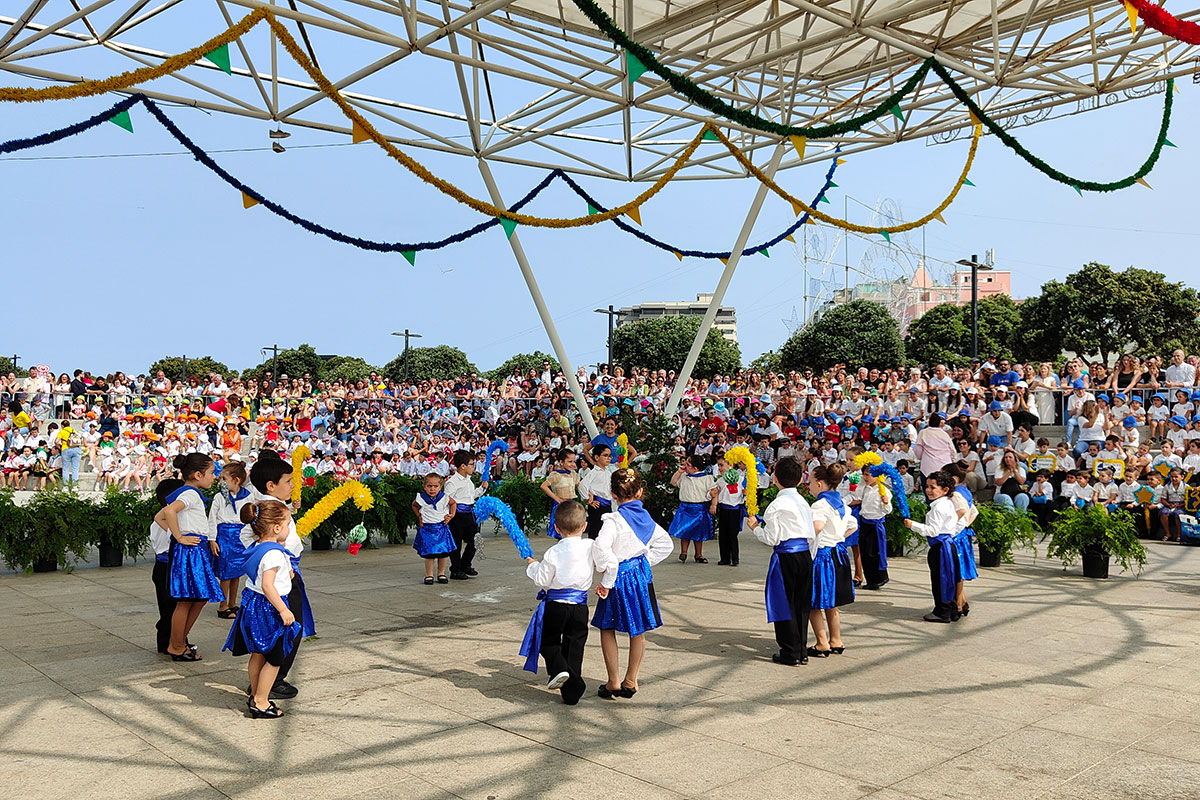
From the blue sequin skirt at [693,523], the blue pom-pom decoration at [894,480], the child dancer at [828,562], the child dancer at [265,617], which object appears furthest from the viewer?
the blue sequin skirt at [693,523]

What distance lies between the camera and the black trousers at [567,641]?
17.6ft

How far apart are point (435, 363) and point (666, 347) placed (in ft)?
67.5

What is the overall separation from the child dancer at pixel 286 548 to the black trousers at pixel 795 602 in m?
3.07

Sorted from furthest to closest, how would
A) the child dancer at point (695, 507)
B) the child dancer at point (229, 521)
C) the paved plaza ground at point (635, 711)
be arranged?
the child dancer at point (695, 507), the child dancer at point (229, 521), the paved plaza ground at point (635, 711)

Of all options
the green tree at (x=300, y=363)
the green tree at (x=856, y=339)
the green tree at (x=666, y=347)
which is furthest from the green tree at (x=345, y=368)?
the green tree at (x=856, y=339)

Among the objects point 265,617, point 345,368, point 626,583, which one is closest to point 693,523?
point 626,583

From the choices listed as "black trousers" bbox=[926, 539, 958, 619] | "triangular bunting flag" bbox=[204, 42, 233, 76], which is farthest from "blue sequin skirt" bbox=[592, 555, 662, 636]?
"triangular bunting flag" bbox=[204, 42, 233, 76]

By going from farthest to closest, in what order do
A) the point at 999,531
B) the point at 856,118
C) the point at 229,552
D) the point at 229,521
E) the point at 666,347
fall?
the point at 666,347, the point at 999,531, the point at 856,118, the point at 229,552, the point at 229,521

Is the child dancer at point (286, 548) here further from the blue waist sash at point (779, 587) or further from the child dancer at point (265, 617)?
the blue waist sash at point (779, 587)

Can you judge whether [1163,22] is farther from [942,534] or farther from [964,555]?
[964,555]

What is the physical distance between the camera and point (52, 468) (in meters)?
19.0

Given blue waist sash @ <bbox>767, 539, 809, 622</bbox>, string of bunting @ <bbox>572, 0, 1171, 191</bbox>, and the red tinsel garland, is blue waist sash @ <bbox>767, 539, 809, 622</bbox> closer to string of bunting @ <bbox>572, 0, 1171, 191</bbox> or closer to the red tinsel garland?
string of bunting @ <bbox>572, 0, 1171, 191</bbox>

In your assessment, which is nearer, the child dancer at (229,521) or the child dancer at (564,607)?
the child dancer at (564,607)

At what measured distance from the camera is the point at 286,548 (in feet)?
17.5
